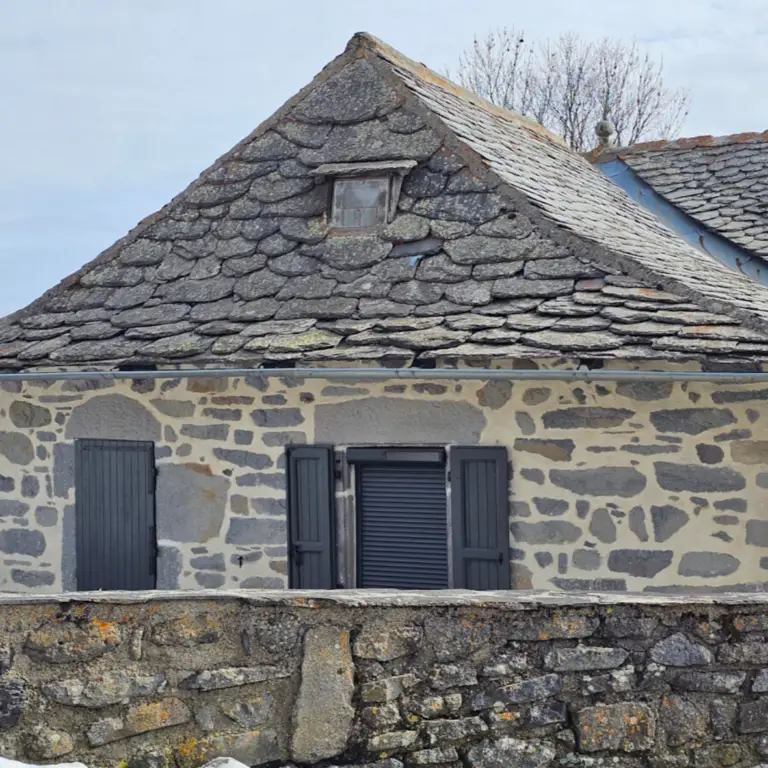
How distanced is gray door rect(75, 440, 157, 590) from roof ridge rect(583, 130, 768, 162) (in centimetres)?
749

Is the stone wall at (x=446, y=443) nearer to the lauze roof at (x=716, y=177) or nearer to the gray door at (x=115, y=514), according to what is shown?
the gray door at (x=115, y=514)

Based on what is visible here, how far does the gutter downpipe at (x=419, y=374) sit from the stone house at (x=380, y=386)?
0.08 feet

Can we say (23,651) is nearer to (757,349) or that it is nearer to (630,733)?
(630,733)

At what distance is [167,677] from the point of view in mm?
3184

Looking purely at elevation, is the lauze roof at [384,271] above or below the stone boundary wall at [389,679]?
above

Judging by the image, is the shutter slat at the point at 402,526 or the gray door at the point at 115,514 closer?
the shutter slat at the point at 402,526

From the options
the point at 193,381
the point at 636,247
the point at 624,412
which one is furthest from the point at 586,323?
the point at 193,381

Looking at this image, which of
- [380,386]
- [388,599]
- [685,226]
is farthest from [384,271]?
[685,226]

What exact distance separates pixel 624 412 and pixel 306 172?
3.23 metres

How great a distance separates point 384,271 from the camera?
770cm

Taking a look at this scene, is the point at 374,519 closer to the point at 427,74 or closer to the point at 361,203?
the point at 361,203

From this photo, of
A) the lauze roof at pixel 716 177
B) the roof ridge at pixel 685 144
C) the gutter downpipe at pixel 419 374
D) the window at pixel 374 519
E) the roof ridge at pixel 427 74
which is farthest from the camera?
the roof ridge at pixel 685 144

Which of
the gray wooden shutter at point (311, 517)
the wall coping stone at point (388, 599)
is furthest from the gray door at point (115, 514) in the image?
the wall coping stone at point (388, 599)

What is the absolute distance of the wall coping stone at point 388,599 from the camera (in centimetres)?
320
